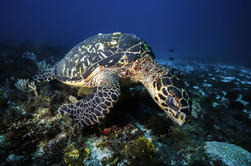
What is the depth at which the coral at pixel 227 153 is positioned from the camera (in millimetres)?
2070

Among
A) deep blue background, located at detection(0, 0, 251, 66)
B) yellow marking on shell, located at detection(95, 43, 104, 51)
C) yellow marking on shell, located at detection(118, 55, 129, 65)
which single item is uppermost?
deep blue background, located at detection(0, 0, 251, 66)

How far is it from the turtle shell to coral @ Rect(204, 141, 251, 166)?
248 cm

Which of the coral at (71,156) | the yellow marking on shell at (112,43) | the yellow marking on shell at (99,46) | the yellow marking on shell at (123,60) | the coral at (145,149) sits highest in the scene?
the yellow marking on shell at (112,43)

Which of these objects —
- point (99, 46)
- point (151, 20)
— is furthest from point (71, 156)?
point (151, 20)

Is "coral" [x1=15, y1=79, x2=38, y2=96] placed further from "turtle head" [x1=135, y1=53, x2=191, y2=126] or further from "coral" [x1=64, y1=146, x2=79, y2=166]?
"turtle head" [x1=135, y1=53, x2=191, y2=126]

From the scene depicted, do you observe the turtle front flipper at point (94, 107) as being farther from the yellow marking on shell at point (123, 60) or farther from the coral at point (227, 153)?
the coral at point (227, 153)

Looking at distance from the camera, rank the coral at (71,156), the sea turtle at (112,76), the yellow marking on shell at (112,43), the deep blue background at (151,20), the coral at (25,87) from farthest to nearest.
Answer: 1. the deep blue background at (151,20)
2. the coral at (25,87)
3. the yellow marking on shell at (112,43)
4. the sea turtle at (112,76)
5. the coral at (71,156)

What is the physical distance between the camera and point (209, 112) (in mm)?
3354

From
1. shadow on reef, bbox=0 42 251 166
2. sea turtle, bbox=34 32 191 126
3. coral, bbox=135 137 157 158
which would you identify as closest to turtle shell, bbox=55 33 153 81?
sea turtle, bbox=34 32 191 126

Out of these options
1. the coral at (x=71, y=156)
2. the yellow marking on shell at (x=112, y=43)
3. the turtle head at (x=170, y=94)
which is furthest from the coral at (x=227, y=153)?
the yellow marking on shell at (x=112, y=43)

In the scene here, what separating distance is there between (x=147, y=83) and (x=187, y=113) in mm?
1016

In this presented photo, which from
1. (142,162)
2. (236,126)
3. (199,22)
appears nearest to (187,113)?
(142,162)

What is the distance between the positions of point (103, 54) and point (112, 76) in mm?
721

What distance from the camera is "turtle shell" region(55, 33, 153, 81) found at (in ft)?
9.61
